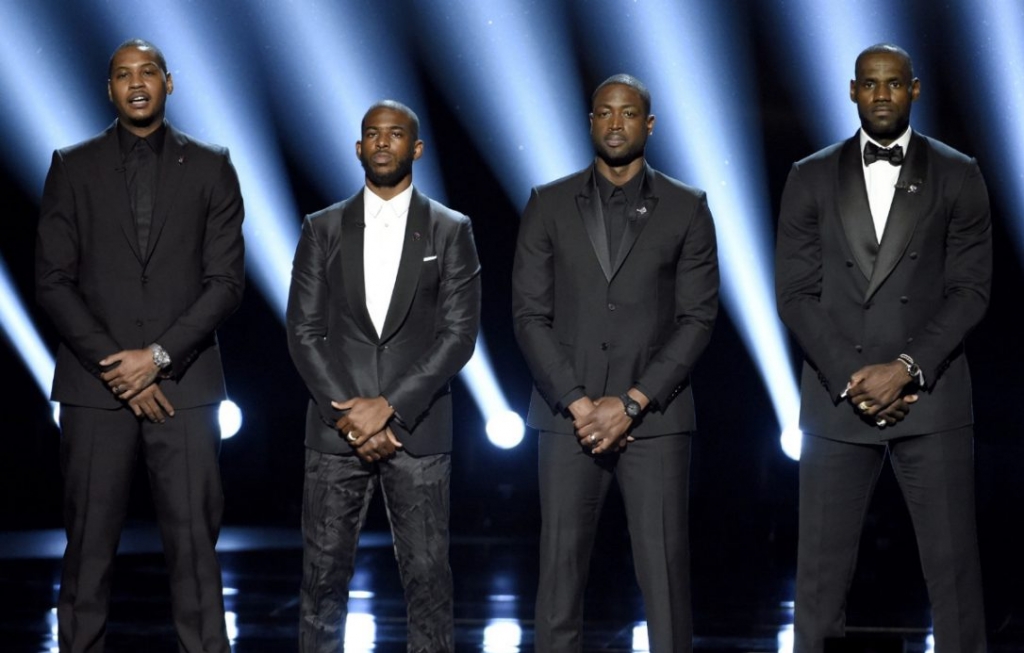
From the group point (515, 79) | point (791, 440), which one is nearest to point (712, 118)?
point (515, 79)

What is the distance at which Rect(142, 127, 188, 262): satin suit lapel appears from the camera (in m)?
4.26

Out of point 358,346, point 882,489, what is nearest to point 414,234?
point 358,346

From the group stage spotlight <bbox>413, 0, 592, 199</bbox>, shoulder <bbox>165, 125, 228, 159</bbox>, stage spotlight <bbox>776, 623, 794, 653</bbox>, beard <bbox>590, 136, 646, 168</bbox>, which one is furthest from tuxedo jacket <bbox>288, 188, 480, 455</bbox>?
stage spotlight <bbox>413, 0, 592, 199</bbox>

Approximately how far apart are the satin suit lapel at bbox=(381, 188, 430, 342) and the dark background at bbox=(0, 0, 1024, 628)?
192 cm

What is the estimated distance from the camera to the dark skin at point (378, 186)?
417 centimetres

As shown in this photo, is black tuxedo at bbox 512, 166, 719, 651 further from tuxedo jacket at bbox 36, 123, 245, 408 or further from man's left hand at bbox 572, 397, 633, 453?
tuxedo jacket at bbox 36, 123, 245, 408

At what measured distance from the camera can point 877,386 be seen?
400 cm

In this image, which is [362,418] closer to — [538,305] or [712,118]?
[538,305]

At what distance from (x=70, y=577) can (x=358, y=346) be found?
0.96m

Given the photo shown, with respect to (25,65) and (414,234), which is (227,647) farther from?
(25,65)

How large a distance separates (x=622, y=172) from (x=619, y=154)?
3.1 inches

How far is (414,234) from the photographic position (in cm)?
430

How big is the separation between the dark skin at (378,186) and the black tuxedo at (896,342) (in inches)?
41.2

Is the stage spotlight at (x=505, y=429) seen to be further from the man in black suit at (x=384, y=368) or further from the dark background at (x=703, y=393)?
the man in black suit at (x=384, y=368)
